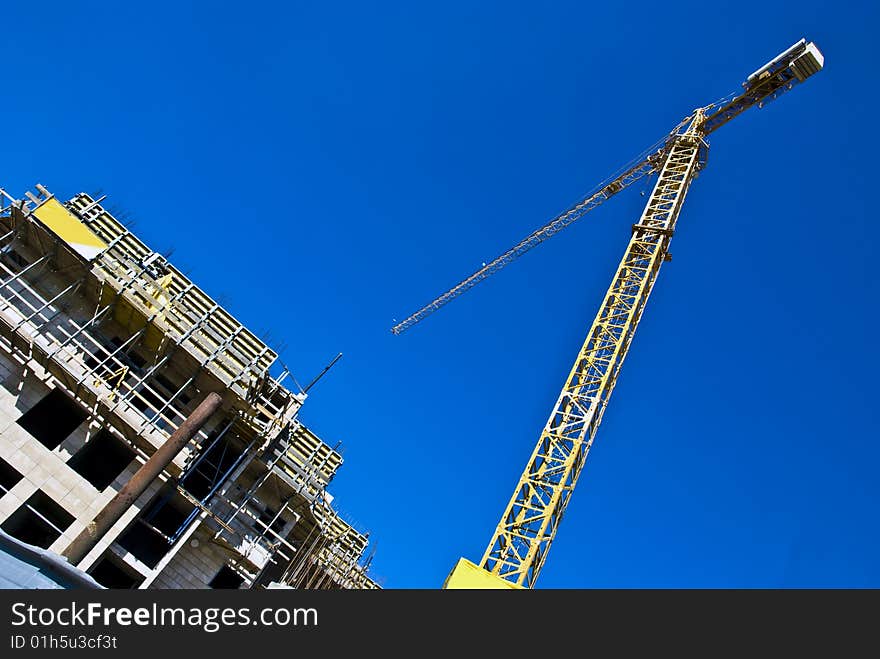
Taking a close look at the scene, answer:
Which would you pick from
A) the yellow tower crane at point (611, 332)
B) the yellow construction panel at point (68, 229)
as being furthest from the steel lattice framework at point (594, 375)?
the yellow construction panel at point (68, 229)

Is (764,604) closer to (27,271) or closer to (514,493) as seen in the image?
(514,493)

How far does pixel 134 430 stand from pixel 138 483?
3.30 meters

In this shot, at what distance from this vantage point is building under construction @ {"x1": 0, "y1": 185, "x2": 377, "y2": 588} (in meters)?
27.9

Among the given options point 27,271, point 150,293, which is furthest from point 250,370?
point 27,271

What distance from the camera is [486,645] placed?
1611 centimetres

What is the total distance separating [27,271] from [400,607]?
29.0 m

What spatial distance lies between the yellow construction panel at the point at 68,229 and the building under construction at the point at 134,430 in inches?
3.1

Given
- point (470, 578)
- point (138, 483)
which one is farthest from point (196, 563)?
point (470, 578)

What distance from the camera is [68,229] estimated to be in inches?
1289

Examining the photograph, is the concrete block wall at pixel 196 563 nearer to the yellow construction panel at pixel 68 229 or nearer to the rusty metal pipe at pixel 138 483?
the rusty metal pipe at pixel 138 483

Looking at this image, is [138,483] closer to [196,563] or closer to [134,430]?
[134,430]

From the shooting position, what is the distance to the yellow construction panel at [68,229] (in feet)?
106

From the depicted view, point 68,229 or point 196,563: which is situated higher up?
point 68,229

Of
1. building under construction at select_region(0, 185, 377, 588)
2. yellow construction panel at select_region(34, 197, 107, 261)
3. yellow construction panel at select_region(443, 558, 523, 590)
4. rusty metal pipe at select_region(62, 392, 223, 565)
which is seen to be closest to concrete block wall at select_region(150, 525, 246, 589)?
building under construction at select_region(0, 185, 377, 588)
